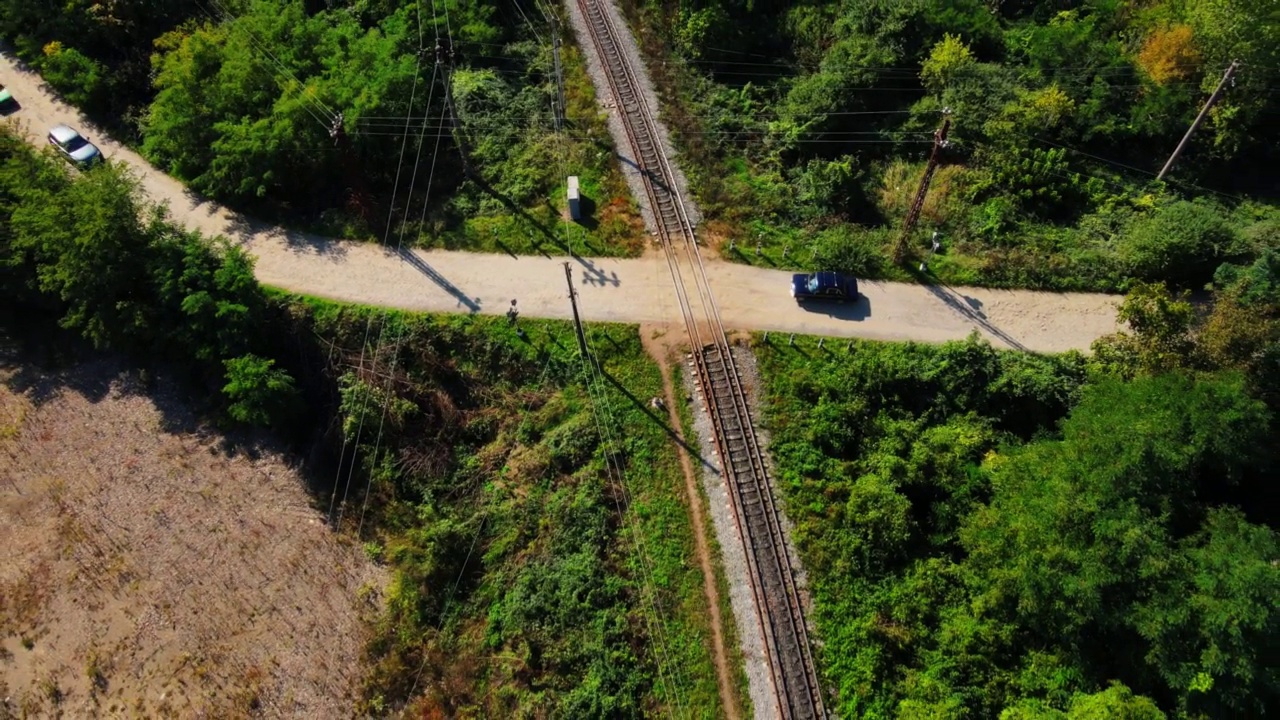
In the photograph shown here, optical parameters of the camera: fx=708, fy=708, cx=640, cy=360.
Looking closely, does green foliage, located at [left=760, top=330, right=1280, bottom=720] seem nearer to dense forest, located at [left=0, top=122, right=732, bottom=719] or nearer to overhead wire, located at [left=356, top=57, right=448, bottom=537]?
dense forest, located at [left=0, top=122, right=732, bottom=719]

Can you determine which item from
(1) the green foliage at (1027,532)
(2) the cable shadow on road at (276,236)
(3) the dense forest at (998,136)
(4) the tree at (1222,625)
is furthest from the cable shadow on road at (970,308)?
(2) the cable shadow on road at (276,236)

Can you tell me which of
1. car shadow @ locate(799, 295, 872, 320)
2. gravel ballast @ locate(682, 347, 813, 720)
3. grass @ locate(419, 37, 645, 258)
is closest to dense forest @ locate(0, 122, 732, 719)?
gravel ballast @ locate(682, 347, 813, 720)

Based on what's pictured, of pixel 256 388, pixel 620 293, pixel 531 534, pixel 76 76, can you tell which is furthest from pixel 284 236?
pixel 531 534

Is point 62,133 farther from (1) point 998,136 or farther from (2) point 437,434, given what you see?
(1) point 998,136

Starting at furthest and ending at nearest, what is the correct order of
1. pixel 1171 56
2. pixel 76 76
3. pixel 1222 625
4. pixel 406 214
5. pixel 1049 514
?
pixel 76 76, pixel 406 214, pixel 1171 56, pixel 1049 514, pixel 1222 625


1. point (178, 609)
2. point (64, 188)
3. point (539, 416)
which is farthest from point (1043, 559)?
point (64, 188)

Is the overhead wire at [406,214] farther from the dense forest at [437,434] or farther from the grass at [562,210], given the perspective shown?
the grass at [562,210]
